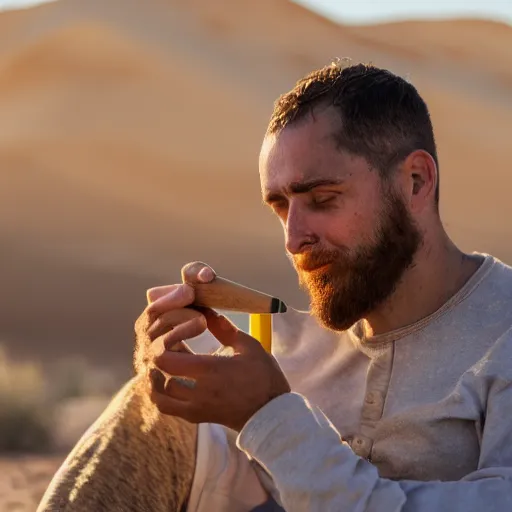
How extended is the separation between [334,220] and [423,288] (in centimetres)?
31

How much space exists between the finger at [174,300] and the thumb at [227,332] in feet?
0.14

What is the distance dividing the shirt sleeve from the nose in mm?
A: 466

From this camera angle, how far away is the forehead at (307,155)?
8.97ft

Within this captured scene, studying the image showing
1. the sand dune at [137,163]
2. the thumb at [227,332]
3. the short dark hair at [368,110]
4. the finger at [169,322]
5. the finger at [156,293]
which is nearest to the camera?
the thumb at [227,332]

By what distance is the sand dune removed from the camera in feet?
55.3

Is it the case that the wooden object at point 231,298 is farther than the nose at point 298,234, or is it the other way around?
the nose at point 298,234

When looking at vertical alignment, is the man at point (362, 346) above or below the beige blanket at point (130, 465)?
above

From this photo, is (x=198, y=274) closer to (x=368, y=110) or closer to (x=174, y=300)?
→ (x=174, y=300)

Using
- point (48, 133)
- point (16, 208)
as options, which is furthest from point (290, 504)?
point (48, 133)

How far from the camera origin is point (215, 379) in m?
2.30

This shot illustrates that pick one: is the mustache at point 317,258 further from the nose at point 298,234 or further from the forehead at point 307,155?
the forehead at point 307,155

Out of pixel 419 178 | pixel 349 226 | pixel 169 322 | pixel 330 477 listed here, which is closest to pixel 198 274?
pixel 169 322

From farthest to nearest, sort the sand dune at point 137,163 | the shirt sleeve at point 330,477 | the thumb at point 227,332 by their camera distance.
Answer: the sand dune at point 137,163 → the thumb at point 227,332 → the shirt sleeve at point 330,477

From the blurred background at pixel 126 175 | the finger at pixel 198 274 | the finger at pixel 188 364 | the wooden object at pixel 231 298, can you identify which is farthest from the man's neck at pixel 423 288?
the blurred background at pixel 126 175
